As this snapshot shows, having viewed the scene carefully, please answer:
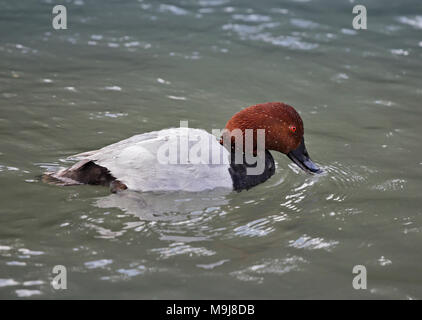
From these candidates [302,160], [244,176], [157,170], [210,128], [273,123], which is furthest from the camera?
[210,128]

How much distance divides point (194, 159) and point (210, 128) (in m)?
1.63

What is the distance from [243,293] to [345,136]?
2931 millimetres

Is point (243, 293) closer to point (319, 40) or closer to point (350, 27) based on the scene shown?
point (319, 40)

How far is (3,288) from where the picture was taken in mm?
3156

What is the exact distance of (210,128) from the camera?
5816 millimetres

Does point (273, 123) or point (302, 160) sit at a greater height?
point (273, 123)

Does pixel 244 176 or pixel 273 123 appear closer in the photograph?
pixel 244 176

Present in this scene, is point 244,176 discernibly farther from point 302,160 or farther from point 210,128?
point 210,128

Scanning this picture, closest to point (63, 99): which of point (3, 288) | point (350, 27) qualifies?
point (3, 288)

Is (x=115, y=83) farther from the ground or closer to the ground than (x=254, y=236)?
farther from the ground

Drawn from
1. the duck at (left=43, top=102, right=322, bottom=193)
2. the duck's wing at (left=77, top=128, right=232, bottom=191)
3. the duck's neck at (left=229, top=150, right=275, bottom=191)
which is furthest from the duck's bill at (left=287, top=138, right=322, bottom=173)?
the duck's wing at (left=77, top=128, right=232, bottom=191)

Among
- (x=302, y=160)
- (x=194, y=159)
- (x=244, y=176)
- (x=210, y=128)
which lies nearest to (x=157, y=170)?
(x=194, y=159)

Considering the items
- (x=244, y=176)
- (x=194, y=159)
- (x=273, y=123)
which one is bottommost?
(x=244, y=176)

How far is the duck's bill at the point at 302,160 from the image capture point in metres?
4.80
